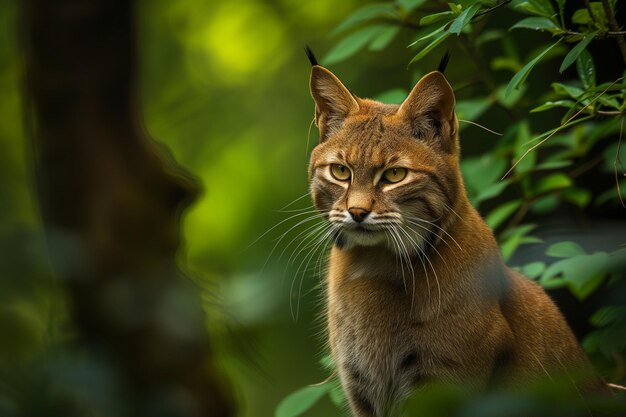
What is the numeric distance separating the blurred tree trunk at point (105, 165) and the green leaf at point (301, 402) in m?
0.42

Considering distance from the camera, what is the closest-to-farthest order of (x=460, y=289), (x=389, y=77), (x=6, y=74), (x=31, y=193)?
(x=460, y=289)
(x=31, y=193)
(x=6, y=74)
(x=389, y=77)

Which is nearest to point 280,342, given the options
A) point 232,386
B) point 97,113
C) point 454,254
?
point 232,386

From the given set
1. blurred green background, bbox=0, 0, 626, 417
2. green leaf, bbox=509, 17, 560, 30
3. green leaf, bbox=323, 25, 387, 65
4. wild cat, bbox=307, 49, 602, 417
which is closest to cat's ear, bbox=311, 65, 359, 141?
wild cat, bbox=307, 49, 602, 417

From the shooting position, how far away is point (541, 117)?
5738 mm

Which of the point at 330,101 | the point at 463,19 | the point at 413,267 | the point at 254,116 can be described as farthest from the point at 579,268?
the point at 254,116

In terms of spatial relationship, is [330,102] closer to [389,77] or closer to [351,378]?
[351,378]

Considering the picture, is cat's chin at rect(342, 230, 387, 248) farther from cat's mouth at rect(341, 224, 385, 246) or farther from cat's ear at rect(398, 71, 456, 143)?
cat's ear at rect(398, 71, 456, 143)

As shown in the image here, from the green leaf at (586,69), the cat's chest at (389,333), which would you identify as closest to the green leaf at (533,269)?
the cat's chest at (389,333)

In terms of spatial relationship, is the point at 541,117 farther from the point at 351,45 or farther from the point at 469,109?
the point at 351,45

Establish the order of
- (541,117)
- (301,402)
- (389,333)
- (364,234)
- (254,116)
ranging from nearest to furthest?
(364,234) → (389,333) → (301,402) → (541,117) → (254,116)

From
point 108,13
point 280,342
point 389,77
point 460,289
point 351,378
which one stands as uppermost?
point 108,13

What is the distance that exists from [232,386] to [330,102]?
70.5 inches

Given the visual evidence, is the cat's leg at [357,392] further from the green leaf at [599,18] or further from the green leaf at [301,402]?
the green leaf at [599,18]

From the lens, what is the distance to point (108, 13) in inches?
186
